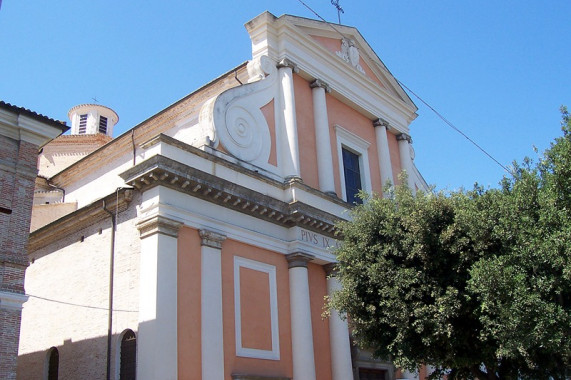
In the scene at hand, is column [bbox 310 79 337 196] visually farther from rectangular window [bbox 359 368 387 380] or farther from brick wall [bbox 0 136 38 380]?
brick wall [bbox 0 136 38 380]

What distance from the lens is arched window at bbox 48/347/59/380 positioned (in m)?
14.8

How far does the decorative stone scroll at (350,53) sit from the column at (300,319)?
7.79 m

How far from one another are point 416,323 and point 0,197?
25.1 ft

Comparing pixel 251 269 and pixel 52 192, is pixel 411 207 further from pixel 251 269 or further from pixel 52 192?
pixel 52 192

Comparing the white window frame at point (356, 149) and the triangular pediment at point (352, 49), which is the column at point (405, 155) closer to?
the triangular pediment at point (352, 49)

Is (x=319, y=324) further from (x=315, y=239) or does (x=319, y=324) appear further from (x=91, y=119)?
(x=91, y=119)

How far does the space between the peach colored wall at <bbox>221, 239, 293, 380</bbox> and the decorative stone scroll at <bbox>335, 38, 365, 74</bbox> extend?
26.5ft

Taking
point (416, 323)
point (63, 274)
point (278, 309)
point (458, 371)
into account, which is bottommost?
point (458, 371)

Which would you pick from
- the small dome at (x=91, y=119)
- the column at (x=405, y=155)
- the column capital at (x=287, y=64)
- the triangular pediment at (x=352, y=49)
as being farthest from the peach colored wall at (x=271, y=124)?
the small dome at (x=91, y=119)

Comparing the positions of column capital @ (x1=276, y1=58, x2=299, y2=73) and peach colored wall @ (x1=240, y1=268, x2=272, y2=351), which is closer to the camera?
peach colored wall @ (x1=240, y1=268, x2=272, y2=351)

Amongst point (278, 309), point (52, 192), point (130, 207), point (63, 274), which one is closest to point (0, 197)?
point (130, 207)

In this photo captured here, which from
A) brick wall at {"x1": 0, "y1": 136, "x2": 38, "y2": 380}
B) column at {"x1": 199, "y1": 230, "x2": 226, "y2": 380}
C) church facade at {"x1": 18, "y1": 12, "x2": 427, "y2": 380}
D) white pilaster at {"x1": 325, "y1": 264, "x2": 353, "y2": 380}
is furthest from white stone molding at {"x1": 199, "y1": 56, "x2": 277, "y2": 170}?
brick wall at {"x1": 0, "y1": 136, "x2": 38, "y2": 380}

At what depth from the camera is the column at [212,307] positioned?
12852 mm

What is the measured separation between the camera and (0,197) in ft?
35.2
